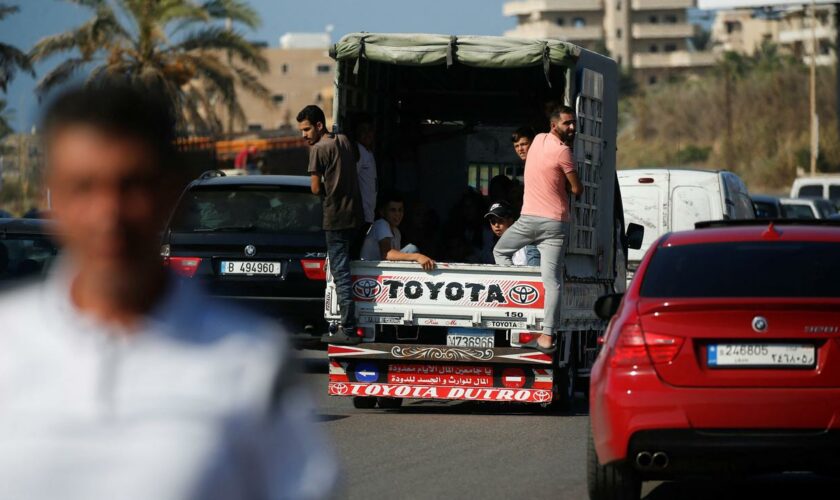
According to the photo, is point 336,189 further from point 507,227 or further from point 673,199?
point 673,199

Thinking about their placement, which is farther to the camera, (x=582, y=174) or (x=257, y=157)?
(x=257, y=157)

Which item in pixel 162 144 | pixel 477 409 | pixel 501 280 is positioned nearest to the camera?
pixel 162 144

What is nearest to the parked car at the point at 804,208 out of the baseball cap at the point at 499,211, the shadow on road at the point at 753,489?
the baseball cap at the point at 499,211

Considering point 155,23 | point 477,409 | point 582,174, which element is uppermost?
point 155,23

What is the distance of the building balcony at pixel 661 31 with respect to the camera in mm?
173250

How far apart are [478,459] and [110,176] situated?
312 inches

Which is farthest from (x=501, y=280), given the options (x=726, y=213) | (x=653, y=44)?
(x=653, y=44)

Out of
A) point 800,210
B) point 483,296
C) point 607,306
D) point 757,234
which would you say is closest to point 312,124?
point 483,296

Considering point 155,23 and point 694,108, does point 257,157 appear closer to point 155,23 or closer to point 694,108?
point 155,23

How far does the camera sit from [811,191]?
4381cm

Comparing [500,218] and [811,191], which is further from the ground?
[500,218]

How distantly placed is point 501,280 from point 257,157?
46.5m

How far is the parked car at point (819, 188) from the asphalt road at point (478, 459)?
3109 cm

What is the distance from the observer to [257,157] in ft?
192
